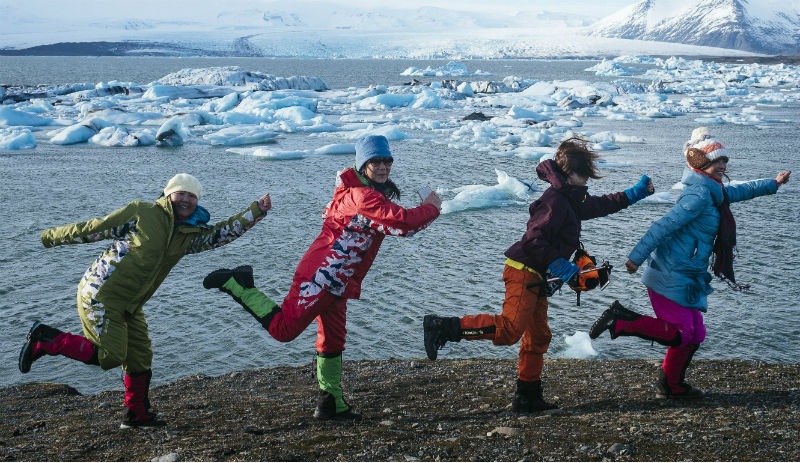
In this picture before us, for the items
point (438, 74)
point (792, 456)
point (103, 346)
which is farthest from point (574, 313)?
point (438, 74)

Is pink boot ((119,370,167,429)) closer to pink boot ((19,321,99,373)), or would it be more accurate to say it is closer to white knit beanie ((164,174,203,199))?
pink boot ((19,321,99,373))

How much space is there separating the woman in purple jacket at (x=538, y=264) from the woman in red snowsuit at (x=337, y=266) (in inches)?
19.5

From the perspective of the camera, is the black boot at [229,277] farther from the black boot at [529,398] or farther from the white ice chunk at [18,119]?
the white ice chunk at [18,119]

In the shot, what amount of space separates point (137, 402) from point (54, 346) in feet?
1.86

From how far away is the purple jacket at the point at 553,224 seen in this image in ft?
13.4

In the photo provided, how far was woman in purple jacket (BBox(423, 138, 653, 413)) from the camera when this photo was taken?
13.4 feet

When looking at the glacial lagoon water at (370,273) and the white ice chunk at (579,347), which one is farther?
the glacial lagoon water at (370,273)

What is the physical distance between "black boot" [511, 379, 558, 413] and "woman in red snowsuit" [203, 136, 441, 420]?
102 cm

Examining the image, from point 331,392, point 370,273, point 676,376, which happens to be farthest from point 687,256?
point 370,273

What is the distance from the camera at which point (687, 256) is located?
4.30 metres

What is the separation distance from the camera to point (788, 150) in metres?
22.9

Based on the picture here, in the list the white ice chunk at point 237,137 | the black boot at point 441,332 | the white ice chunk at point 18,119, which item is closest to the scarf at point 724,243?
the black boot at point 441,332

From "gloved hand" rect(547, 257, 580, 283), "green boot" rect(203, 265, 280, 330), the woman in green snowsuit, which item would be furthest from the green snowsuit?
"gloved hand" rect(547, 257, 580, 283)

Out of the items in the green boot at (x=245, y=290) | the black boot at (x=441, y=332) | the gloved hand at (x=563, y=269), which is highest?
the gloved hand at (x=563, y=269)
